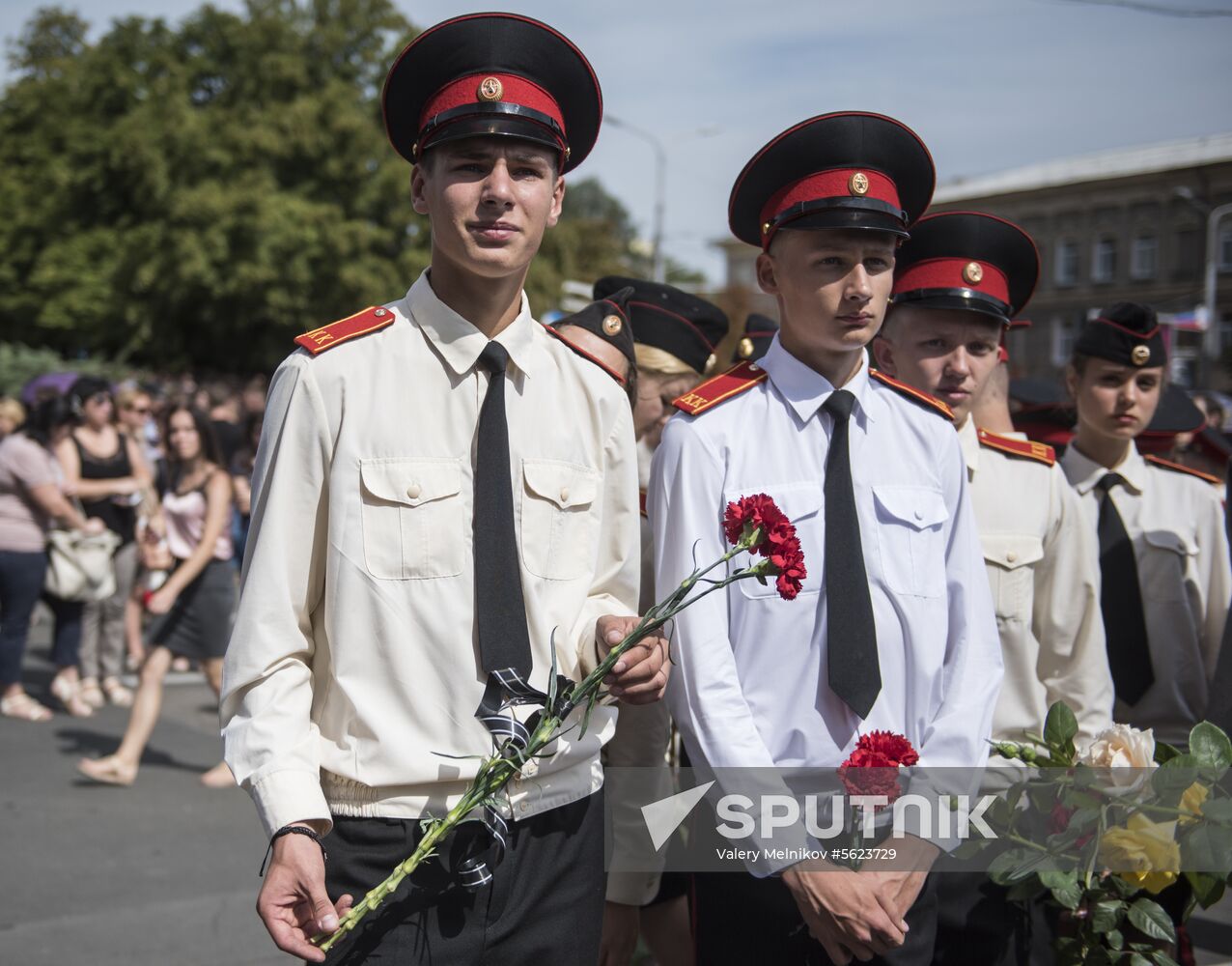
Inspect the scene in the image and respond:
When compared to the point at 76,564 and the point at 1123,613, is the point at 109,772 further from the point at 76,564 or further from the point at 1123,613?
the point at 1123,613

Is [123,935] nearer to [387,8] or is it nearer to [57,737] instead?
[57,737]

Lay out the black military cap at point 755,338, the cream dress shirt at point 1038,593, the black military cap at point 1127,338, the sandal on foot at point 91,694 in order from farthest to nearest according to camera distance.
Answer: the sandal on foot at point 91,694 → the black military cap at point 755,338 → the black military cap at point 1127,338 → the cream dress shirt at point 1038,593

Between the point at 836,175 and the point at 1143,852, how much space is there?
1.62m

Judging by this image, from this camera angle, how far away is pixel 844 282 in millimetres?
2729

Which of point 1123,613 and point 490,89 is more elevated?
point 490,89

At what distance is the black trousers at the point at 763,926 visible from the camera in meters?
2.56

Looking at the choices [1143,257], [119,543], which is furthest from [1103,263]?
[119,543]

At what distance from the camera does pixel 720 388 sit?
112 inches

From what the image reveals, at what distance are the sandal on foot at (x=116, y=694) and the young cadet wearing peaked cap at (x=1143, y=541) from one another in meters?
7.22

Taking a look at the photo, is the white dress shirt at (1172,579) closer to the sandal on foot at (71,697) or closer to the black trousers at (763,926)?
the black trousers at (763,926)

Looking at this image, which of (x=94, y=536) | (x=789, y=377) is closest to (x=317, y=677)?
(x=789, y=377)

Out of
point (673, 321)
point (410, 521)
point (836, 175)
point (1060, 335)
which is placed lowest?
point (410, 521)

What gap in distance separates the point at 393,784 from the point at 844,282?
1.41 m

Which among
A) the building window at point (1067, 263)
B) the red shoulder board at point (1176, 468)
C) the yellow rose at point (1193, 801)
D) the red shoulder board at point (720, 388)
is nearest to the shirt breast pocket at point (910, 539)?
the red shoulder board at point (720, 388)
